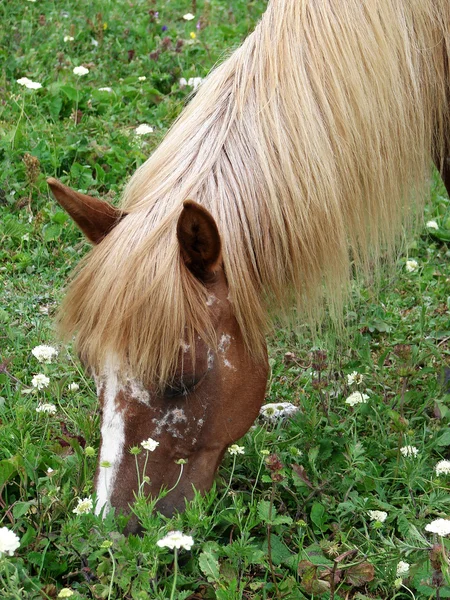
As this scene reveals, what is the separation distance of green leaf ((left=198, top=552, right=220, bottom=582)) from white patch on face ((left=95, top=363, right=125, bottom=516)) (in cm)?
30

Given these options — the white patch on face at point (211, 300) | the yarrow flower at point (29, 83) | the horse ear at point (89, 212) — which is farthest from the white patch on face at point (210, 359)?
the yarrow flower at point (29, 83)

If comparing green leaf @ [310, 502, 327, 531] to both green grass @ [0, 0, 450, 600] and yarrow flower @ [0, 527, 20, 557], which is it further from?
yarrow flower @ [0, 527, 20, 557]

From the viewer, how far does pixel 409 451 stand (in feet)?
9.45

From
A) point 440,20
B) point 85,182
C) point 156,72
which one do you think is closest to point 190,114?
point 440,20

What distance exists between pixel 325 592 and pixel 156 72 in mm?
4128

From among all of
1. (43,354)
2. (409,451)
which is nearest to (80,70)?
(43,354)

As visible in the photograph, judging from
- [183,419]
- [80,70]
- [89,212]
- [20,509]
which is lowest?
[20,509]

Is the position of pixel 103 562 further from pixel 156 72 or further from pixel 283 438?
pixel 156 72

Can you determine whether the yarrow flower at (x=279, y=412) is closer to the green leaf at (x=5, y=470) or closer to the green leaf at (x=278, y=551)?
the green leaf at (x=278, y=551)

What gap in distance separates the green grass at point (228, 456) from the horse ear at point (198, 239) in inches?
22.6

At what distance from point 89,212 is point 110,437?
0.65 m

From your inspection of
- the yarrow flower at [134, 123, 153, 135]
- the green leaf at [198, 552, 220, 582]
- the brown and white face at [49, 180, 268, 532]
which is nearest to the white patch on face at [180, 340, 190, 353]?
the brown and white face at [49, 180, 268, 532]

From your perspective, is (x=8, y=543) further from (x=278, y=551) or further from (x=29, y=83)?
Result: (x=29, y=83)

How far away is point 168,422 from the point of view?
7.75ft
